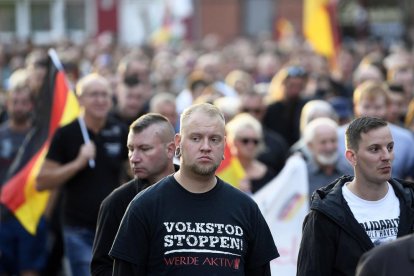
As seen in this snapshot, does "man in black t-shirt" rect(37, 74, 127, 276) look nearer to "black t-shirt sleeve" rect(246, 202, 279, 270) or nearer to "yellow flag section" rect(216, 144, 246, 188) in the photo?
"yellow flag section" rect(216, 144, 246, 188)

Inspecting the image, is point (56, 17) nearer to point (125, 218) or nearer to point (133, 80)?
point (133, 80)

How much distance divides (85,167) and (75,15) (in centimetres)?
3654

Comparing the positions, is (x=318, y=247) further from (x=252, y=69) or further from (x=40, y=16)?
(x=40, y=16)

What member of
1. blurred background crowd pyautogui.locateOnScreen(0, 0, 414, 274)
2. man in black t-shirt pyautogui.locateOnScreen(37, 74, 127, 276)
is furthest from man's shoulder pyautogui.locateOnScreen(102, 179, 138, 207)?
blurred background crowd pyautogui.locateOnScreen(0, 0, 414, 274)

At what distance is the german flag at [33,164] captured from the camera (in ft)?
33.4

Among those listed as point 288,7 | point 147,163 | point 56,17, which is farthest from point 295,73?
point 56,17

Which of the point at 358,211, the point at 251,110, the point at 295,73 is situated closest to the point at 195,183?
the point at 358,211

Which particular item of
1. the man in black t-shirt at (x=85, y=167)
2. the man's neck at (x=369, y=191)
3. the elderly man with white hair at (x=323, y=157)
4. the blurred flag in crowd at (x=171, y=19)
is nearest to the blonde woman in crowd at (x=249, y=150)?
the elderly man with white hair at (x=323, y=157)

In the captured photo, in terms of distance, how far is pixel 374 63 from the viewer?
14891mm

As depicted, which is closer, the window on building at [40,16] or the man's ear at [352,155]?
the man's ear at [352,155]

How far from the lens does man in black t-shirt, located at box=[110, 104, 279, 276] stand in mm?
5508

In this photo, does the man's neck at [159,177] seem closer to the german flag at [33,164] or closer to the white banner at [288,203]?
the white banner at [288,203]

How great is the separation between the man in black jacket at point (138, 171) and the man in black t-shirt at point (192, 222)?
710 mm

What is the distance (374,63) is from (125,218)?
9.72 metres
